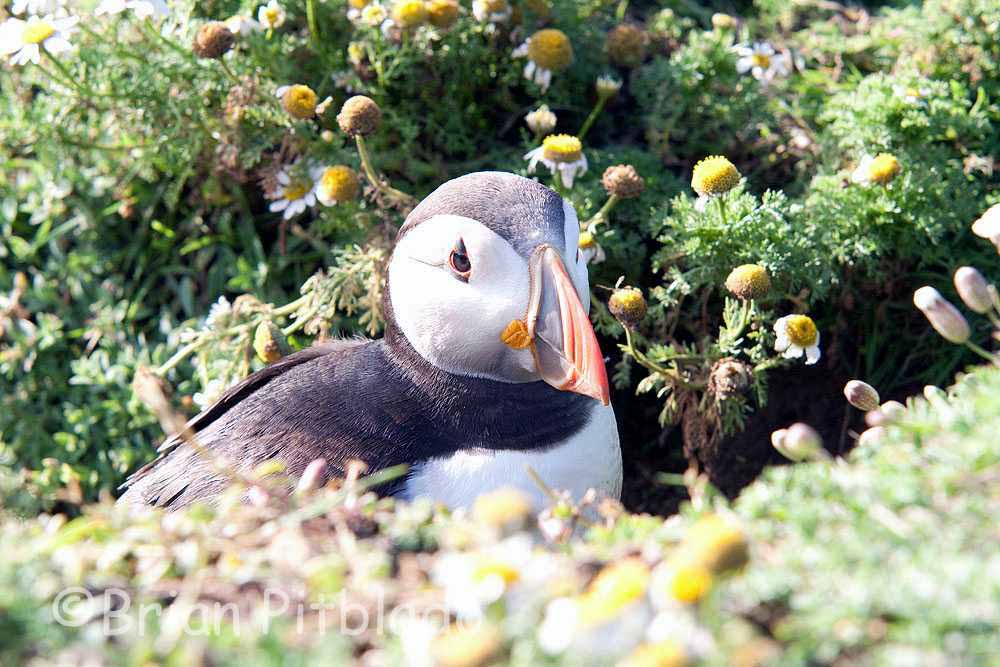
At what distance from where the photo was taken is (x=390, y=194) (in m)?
3.30

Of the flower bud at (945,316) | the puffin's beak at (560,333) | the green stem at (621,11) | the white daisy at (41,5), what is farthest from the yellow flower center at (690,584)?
the green stem at (621,11)

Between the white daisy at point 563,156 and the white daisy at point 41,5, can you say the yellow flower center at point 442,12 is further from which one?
the white daisy at point 41,5

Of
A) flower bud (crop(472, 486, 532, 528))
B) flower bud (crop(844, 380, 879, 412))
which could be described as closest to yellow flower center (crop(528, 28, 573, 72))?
flower bud (crop(844, 380, 879, 412))

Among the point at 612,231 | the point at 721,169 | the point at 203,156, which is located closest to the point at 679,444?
the point at 612,231

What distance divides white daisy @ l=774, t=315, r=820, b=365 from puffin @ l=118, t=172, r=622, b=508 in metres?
0.49

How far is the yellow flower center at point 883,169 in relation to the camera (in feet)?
10.2

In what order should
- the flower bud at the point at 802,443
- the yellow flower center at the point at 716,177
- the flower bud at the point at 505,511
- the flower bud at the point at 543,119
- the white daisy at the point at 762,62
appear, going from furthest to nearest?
the white daisy at the point at 762,62
the flower bud at the point at 543,119
the yellow flower center at the point at 716,177
the flower bud at the point at 802,443
the flower bud at the point at 505,511

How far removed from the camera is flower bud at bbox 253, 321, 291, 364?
10.7 ft

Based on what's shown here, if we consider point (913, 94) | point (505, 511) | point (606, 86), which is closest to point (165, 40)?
point (606, 86)

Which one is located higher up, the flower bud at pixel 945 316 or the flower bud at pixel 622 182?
the flower bud at pixel 945 316

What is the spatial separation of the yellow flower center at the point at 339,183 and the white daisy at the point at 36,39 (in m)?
0.85

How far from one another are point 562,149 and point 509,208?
0.60 m

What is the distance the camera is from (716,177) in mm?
2918

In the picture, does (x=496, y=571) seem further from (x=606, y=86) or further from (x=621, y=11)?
(x=621, y=11)
